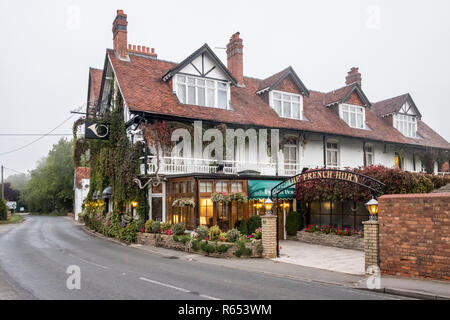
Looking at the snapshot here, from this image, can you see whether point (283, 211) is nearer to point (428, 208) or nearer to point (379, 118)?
point (428, 208)

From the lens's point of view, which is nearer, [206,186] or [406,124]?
[206,186]

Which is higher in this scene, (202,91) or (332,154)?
(202,91)

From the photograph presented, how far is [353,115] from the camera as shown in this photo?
97.3 feet

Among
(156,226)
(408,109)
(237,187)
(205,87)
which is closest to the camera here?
(156,226)

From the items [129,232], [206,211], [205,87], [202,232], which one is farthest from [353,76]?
[129,232]

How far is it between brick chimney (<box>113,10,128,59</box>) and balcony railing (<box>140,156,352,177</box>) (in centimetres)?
797

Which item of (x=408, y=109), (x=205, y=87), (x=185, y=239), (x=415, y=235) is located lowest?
(x=185, y=239)

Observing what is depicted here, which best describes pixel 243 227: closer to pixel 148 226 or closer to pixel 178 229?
pixel 178 229

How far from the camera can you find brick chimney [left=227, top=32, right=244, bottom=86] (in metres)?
28.1

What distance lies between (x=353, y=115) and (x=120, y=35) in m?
17.7

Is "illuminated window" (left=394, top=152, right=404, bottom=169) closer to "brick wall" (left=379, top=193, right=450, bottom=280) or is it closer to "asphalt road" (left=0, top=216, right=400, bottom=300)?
"brick wall" (left=379, top=193, right=450, bottom=280)

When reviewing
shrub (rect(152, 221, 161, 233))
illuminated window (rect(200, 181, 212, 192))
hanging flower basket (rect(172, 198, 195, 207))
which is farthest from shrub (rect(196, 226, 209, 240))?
shrub (rect(152, 221, 161, 233))
